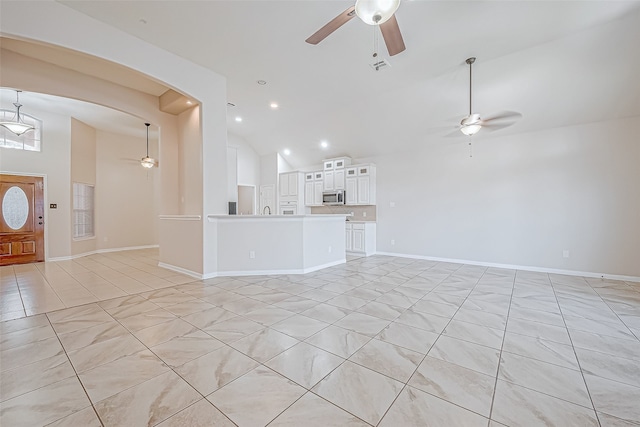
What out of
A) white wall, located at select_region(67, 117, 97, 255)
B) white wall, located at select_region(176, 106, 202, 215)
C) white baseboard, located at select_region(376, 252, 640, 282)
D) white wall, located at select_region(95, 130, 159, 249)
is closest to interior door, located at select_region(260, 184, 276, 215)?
white wall, located at select_region(95, 130, 159, 249)

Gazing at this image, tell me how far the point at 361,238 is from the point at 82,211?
786 cm

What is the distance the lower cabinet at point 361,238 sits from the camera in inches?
270

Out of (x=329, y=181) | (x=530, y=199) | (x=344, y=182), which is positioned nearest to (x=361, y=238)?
(x=344, y=182)

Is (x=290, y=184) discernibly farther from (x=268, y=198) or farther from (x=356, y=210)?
(x=356, y=210)

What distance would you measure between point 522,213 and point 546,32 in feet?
10.6

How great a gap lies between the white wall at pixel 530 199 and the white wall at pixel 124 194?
7.96 meters

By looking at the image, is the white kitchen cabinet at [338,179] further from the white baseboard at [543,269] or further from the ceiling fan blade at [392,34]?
the ceiling fan blade at [392,34]

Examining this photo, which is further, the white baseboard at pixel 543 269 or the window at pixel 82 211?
the window at pixel 82 211

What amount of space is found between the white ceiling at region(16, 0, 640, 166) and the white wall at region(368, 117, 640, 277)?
0.40 meters

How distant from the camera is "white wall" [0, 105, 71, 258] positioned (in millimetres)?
5894

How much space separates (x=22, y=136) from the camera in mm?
5809

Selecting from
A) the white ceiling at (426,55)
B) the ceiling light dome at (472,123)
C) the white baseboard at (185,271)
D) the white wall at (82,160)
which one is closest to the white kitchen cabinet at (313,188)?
the white ceiling at (426,55)

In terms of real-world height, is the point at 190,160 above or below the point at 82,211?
above

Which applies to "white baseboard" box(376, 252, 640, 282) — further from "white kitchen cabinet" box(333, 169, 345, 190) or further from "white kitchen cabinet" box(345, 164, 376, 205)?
"white kitchen cabinet" box(333, 169, 345, 190)
